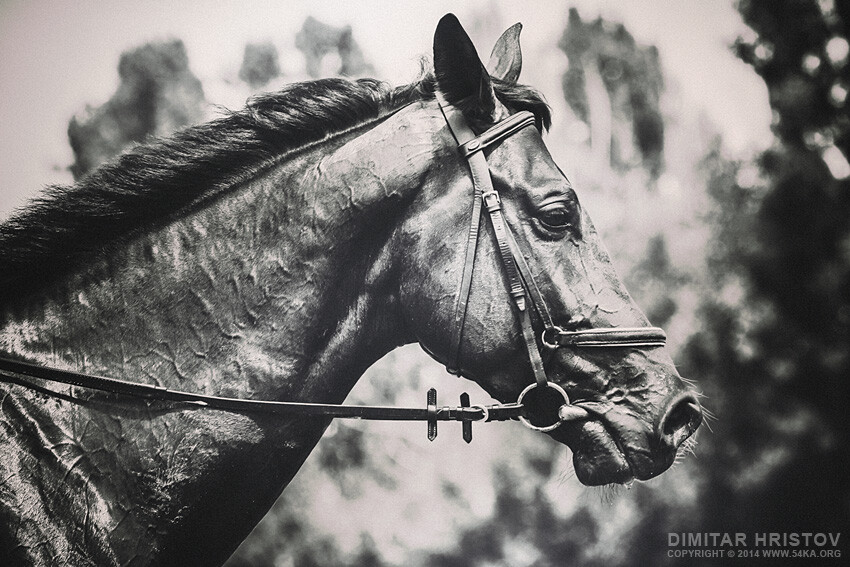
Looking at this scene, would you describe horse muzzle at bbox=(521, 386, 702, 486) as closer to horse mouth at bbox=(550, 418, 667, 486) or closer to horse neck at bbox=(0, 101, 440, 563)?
horse mouth at bbox=(550, 418, 667, 486)

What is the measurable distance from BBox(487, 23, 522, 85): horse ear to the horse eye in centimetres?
54

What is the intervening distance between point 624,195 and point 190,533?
4.39 metres

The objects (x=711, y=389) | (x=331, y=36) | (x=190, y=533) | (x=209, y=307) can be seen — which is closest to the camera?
(x=190, y=533)

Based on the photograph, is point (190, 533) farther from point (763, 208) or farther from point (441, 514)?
point (763, 208)

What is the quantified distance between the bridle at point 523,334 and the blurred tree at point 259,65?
2.89 m

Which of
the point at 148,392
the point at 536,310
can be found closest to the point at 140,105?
the point at 148,392

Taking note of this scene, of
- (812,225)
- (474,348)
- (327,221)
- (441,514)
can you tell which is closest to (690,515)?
(441,514)

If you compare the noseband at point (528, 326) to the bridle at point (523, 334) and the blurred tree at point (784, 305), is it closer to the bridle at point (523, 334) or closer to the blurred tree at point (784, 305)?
the bridle at point (523, 334)

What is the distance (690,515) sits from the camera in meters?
4.68

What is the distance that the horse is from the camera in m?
1.31

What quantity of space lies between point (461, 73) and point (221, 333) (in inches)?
35.9

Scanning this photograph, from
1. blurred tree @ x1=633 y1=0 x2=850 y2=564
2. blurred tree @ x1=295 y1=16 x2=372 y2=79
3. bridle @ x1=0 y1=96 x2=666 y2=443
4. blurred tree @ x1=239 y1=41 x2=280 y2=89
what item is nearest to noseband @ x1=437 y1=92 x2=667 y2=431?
bridle @ x1=0 y1=96 x2=666 y2=443

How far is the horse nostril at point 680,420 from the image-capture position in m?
1.41

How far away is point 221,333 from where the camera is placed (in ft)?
4.61
